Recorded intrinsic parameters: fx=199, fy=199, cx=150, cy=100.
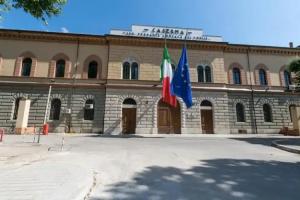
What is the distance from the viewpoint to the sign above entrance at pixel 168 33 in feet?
70.3

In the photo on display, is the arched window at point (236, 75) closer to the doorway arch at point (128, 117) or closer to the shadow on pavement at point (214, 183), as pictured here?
the doorway arch at point (128, 117)

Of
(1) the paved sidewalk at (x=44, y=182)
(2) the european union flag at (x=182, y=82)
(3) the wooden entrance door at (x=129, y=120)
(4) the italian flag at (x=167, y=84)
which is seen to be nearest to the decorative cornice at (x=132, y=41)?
(4) the italian flag at (x=167, y=84)

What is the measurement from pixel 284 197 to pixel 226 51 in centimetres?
2109

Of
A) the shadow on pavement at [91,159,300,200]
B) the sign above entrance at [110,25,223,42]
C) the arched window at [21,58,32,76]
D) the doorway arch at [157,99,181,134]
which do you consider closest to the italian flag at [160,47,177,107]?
the doorway arch at [157,99,181,134]

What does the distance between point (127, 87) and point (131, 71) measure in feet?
6.54

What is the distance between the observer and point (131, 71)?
20.8m

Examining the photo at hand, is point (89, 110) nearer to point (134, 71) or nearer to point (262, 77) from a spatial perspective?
point (134, 71)

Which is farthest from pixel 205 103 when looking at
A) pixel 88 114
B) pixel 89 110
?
pixel 88 114

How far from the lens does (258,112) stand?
69.7 feet

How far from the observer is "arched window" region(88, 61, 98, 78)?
2044cm

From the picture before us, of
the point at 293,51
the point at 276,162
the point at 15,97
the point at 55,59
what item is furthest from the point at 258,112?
the point at 15,97

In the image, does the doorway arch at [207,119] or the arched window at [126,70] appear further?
the arched window at [126,70]

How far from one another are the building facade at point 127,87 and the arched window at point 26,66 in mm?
89

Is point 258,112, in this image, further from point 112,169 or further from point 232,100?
point 112,169
